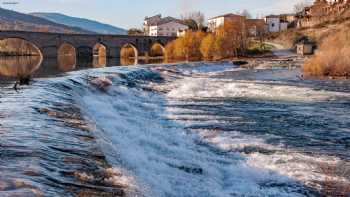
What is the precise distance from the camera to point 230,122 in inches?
732

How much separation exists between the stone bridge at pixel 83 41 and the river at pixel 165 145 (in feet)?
187

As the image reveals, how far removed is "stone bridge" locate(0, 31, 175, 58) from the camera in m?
78.8

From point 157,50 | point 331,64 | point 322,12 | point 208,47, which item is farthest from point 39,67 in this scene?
point 322,12

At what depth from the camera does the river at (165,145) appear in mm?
8859

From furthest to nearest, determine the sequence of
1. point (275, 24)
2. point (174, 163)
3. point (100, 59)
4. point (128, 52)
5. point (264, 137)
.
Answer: point (275, 24), point (128, 52), point (100, 59), point (264, 137), point (174, 163)

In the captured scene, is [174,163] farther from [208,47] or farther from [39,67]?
[208,47]

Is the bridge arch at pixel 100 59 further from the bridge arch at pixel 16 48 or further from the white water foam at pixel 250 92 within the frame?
the white water foam at pixel 250 92

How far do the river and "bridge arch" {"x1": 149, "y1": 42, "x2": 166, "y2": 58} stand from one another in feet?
231

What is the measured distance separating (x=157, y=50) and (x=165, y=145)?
84420 mm

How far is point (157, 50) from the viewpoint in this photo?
3853 inches

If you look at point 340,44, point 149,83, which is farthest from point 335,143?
point 340,44

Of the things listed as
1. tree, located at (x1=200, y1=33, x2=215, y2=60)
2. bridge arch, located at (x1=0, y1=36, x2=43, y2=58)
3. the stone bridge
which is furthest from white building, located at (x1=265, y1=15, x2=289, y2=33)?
bridge arch, located at (x1=0, y1=36, x2=43, y2=58)

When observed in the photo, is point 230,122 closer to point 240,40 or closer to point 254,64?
point 254,64

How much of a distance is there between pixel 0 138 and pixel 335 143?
942cm
